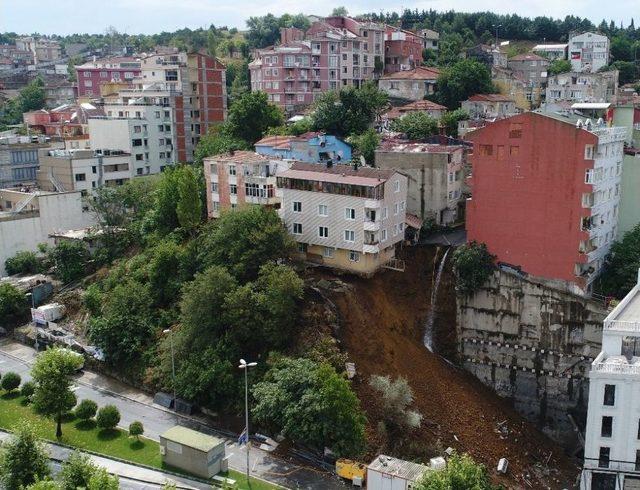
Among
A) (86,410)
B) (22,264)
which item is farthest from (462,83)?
(86,410)

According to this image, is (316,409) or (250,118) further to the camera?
(250,118)

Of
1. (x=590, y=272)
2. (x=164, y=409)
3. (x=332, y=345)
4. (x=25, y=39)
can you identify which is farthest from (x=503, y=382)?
(x=25, y=39)

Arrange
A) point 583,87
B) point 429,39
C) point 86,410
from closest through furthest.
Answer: point 86,410
point 583,87
point 429,39

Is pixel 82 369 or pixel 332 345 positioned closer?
pixel 332 345

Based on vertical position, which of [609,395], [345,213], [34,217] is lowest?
[609,395]

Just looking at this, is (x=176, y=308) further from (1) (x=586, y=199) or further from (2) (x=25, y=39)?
(2) (x=25, y=39)

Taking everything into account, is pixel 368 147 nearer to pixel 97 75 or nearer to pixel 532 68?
pixel 532 68
